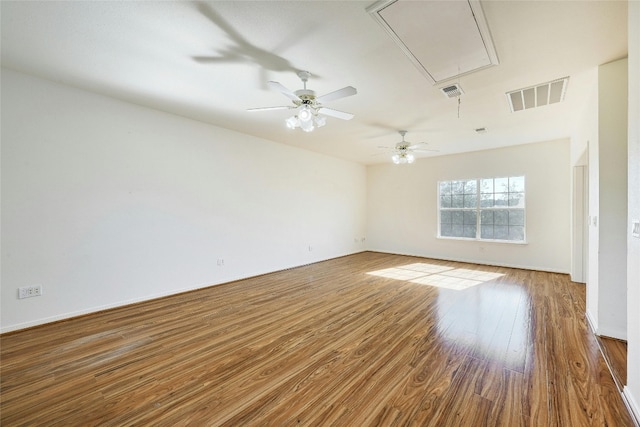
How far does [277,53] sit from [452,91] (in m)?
2.08

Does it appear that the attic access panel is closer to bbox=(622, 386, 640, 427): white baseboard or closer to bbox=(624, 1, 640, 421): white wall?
bbox=(624, 1, 640, 421): white wall

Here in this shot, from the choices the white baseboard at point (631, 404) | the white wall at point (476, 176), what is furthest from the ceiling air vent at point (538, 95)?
the white baseboard at point (631, 404)

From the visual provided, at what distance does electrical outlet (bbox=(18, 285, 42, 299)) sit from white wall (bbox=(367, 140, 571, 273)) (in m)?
7.05

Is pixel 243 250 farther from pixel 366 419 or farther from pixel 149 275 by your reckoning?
pixel 366 419

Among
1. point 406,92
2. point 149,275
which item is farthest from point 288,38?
point 149,275

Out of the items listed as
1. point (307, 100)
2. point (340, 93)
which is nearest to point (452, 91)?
point (340, 93)

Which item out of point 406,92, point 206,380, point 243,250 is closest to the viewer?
point 206,380

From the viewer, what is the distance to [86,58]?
254 cm

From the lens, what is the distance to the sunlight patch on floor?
4.56 metres

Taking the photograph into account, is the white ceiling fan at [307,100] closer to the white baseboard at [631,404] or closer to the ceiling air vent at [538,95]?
the ceiling air vent at [538,95]

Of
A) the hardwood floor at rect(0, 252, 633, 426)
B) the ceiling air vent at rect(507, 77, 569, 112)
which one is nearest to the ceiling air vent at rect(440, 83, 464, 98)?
the ceiling air vent at rect(507, 77, 569, 112)

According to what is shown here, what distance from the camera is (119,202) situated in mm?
3516

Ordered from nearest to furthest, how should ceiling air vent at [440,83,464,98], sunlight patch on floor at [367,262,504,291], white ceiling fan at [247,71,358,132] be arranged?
white ceiling fan at [247,71,358,132] → ceiling air vent at [440,83,464,98] → sunlight patch on floor at [367,262,504,291]

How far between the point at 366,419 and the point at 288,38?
2837 millimetres
